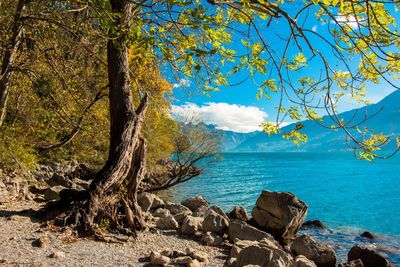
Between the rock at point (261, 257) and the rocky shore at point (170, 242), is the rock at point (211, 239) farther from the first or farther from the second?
the rock at point (261, 257)

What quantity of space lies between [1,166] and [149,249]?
9989 mm

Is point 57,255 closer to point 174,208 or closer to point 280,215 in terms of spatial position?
point 174,208

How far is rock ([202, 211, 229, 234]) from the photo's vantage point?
42.2ft

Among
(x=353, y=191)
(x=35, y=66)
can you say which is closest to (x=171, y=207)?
(x=35, y=66)

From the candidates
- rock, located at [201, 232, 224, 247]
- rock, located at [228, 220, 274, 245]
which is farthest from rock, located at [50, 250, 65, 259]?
rock, located at [228, 220, 274, 245]

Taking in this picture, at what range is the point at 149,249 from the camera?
9.30 metres

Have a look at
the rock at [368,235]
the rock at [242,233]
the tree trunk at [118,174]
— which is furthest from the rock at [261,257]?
the rock at [368,235]

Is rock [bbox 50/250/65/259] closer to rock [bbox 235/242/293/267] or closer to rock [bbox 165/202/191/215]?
rock [bbox 235/242/293/267]

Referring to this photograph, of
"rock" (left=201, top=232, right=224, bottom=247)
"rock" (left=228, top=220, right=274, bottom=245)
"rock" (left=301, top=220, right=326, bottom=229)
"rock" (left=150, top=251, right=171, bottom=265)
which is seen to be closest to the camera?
"rock" (left=150, top=251, right=171, bottom=265)

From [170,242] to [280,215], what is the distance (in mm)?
8929

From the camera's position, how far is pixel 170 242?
10648mm

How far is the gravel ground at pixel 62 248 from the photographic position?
7441 mm

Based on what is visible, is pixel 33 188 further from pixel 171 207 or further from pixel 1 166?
pixel 171 207

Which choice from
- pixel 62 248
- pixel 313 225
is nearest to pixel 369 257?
pixel 313 225
